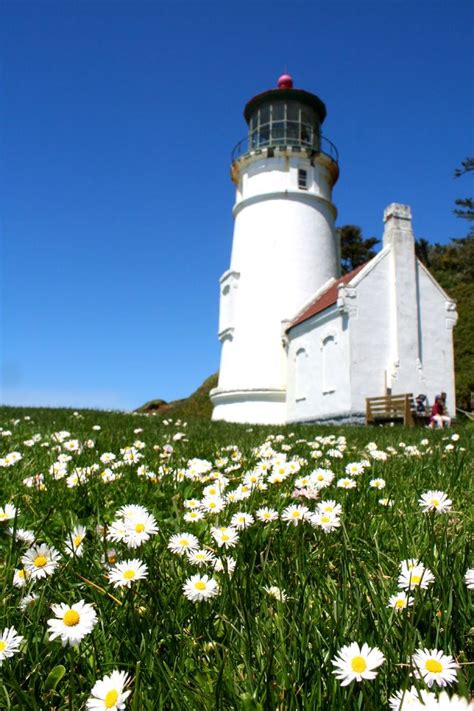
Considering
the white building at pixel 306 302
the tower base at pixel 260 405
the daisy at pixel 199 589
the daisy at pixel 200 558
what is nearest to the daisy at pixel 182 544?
the daisy at pixel 200 558

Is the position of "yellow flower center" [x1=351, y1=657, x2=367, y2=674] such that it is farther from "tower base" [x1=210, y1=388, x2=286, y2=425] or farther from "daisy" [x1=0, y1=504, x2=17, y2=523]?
"tower base" [x1=210, y1=388, x2=286, y2=425]

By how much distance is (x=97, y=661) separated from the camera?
56.4 inches

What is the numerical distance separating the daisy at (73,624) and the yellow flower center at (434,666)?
30.6 inches

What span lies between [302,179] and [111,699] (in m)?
26.8

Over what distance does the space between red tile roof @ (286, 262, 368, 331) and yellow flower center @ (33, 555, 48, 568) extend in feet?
63.7

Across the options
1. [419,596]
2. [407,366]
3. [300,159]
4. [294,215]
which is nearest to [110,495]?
[419,596]

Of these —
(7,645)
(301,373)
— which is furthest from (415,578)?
(301,373)

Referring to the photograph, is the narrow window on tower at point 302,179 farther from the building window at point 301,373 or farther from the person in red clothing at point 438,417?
the person in red clothing at point 438,417

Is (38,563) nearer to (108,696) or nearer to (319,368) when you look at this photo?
(108,696)

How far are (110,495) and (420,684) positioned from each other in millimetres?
2513

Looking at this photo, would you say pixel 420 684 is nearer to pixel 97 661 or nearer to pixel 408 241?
pixel 97 661

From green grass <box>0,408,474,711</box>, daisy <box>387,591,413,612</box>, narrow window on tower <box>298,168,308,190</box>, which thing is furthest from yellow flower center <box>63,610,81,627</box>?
narrow window on tower <box>298,168,308,190</box>

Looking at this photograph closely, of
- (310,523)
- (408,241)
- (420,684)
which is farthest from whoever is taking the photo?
(408,241)

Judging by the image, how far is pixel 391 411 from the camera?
721 inches
